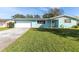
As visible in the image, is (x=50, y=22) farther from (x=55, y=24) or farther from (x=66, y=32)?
(x=66, y=32)

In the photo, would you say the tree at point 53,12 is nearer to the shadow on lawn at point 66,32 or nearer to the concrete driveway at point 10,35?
the shadow on lawn at point 66,32

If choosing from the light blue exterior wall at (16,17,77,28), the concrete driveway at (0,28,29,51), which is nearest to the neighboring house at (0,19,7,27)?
the concrete driveway at (0,28,29,51)

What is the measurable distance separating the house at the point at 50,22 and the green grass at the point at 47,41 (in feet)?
0.47

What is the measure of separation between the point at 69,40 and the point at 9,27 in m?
1.74

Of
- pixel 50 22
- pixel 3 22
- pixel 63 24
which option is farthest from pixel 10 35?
pixel 63 24

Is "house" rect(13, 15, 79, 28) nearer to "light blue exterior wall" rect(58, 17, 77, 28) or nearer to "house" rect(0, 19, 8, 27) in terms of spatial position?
"light blue exterior wall" rect(58, 17, 77, 28)

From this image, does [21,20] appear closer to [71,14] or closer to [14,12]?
[14,12]

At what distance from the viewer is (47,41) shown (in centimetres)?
612

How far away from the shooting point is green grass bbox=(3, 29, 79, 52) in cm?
592

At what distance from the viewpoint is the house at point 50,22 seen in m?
6.16

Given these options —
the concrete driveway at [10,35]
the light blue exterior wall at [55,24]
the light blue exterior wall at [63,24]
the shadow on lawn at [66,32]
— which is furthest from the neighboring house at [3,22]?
the light blue exterior wall at [63,24]

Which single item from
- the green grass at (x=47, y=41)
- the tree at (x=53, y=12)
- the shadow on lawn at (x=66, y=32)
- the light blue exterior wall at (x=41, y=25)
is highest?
the tree at (x=53, y=12)
